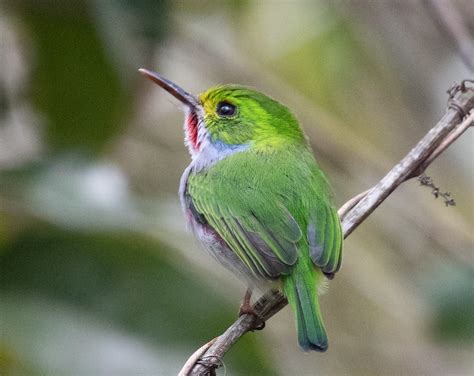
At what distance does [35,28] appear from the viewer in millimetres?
4426

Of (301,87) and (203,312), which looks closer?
(203,312)

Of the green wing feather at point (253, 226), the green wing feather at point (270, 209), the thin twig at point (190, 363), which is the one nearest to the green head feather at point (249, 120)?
the green wing feather at point (270, 209)

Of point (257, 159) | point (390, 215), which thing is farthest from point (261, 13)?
point (257, 159)

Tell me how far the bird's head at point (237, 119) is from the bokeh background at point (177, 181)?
0.60 ft

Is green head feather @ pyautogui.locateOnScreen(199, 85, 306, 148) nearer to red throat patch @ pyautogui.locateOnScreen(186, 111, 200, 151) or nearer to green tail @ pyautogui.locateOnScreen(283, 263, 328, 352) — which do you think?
red throat patch @ pyautogui.locateOnScreen(186, 111, 200, 151)

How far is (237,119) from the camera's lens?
3936mm

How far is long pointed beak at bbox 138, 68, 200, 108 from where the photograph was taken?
384cm

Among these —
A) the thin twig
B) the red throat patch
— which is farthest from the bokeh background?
the thin twig

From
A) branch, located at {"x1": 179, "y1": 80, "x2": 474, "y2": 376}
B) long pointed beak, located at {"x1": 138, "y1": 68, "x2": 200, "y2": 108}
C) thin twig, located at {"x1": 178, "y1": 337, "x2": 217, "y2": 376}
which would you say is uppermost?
branch, located at {"x1": 179, "y1": 80, "x2": 474, "y2": 376}

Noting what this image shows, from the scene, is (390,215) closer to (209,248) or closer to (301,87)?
(301,87)

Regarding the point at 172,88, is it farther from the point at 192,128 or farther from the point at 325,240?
the point at 325,240

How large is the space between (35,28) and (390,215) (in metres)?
2.39

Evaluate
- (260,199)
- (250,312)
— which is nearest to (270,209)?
(260,199)

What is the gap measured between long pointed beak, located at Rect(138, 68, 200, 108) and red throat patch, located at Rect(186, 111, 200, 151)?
0.05 meters
